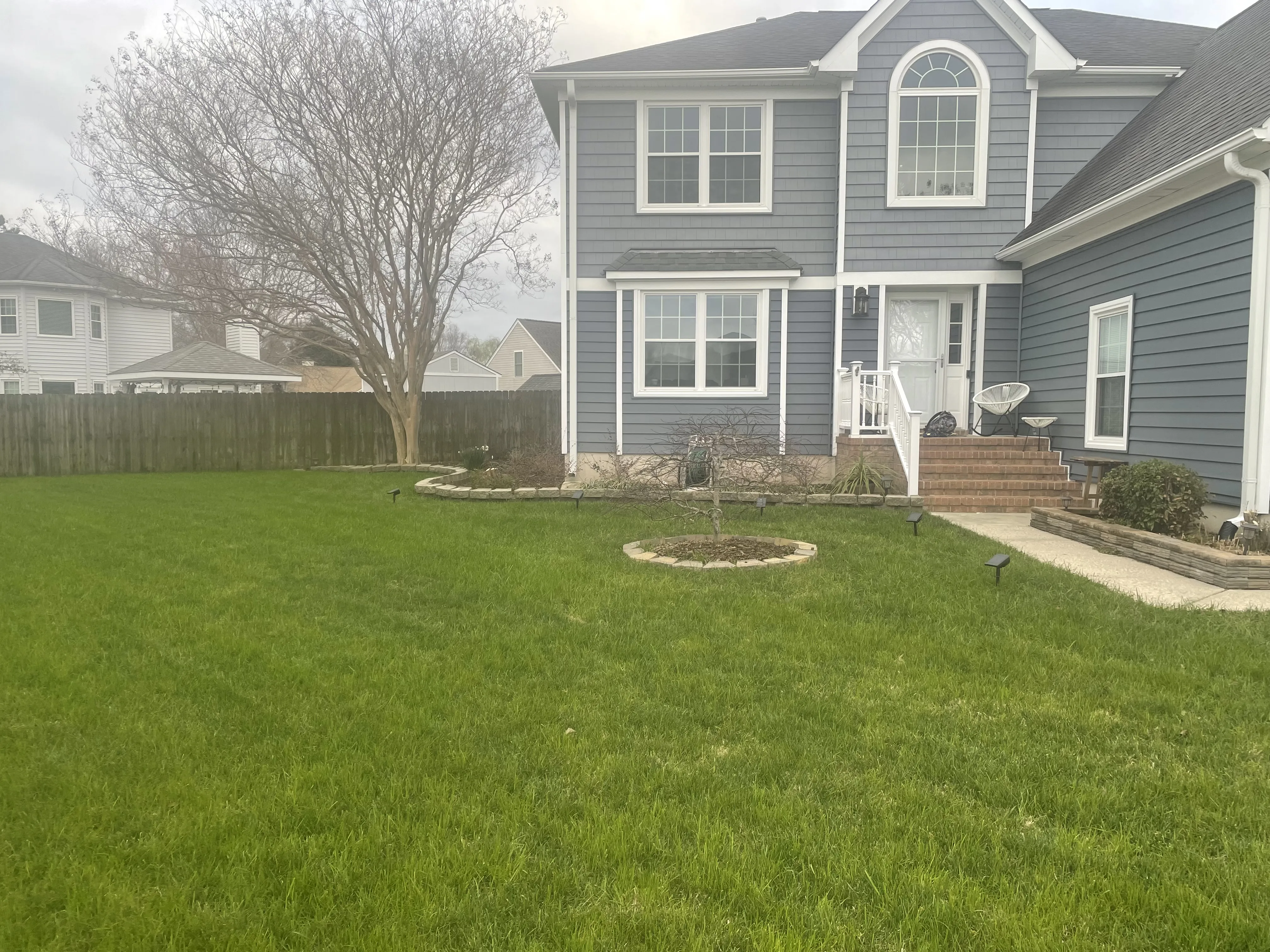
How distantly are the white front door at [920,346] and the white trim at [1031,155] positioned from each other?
1570 millimetres

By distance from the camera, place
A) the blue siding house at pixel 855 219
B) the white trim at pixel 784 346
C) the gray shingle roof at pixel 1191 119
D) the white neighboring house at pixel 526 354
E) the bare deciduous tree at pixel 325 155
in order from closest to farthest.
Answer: the gray shingle roof at pixel 1191 119
the blue siding house at pixel 855 219
the white trim at pixel 784 346
the bare deciduous tree at pixel 325 155
the white neighboring house at pixel 526 354

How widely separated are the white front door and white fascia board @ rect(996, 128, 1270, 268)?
1282mm

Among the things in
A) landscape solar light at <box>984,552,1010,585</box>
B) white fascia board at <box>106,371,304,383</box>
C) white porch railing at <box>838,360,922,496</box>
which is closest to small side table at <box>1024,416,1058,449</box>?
white porch railing at <box>838,360,922,496</box>

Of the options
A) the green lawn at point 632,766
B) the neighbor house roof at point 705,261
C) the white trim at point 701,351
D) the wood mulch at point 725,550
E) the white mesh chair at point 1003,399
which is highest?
the neighbor house roof at point 705,261

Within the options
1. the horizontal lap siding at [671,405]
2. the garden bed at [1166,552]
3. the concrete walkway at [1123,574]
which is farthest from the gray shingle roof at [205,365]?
the garden bed at [1166,552]

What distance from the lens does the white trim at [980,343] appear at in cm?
1163

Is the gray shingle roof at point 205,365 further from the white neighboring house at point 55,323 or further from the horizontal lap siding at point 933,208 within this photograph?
the horizontal lap siding at point 933,208

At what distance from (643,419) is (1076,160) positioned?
7032mm

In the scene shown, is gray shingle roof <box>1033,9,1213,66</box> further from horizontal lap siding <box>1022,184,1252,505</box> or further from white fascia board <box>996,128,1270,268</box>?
horizontal lap siding <box>1022,184,1252,505</box>

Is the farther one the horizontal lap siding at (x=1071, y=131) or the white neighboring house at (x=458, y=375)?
the white neighboring house at (x=458, y=375)

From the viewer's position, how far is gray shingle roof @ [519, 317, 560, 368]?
46.6 m

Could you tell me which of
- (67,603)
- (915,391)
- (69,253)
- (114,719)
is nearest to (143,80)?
(69,253)

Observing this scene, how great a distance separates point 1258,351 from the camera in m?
7.01

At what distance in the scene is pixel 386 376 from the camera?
56.0ft
